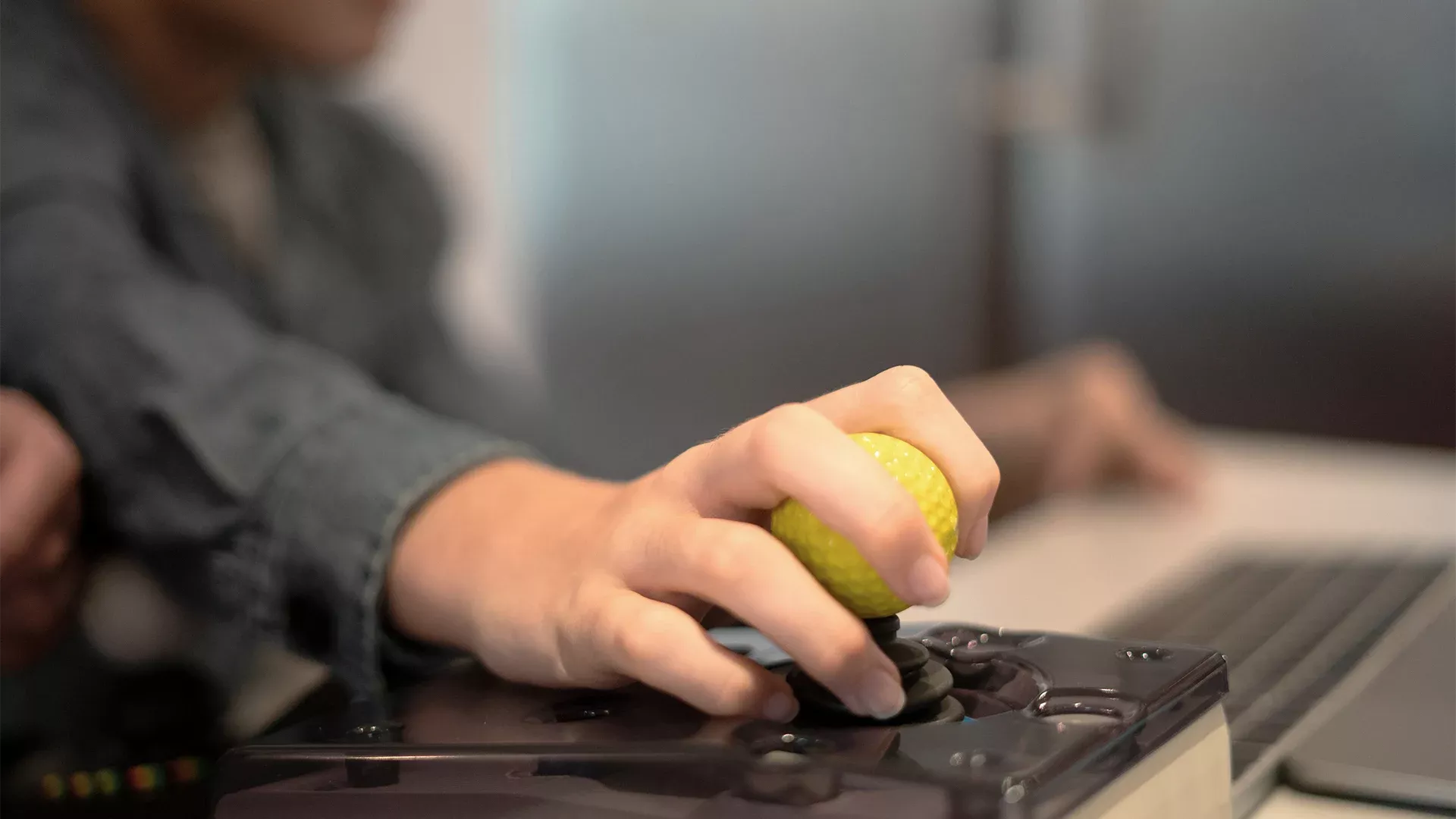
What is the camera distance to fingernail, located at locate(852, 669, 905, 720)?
12.9 inches

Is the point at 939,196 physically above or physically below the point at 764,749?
above

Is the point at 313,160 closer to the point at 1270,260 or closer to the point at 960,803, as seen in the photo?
the point at 960,803

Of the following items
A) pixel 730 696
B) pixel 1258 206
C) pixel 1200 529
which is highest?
pixel 1258 206

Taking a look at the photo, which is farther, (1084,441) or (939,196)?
(939,196)

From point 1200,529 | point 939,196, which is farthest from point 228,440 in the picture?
point 939,196

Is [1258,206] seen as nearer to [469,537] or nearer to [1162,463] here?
[1162,463]

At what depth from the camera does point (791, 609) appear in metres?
0.33

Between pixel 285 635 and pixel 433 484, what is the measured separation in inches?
4.5

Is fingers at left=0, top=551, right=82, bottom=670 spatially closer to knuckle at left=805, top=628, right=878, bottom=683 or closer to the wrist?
the wrist

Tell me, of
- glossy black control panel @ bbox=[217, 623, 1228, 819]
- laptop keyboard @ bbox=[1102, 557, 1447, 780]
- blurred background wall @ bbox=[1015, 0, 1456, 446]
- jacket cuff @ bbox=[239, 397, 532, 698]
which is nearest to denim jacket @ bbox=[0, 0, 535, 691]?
jacket cuff @ bbox=[239, 397, 532, 698]

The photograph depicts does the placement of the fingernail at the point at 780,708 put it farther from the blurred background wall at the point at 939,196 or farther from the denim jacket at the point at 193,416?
the blurred background wall at the point at 939,196

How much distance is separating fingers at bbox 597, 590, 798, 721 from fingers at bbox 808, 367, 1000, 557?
0.08m

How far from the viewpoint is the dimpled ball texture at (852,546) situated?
1.10 feet

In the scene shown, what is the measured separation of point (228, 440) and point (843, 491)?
312 millimetres
